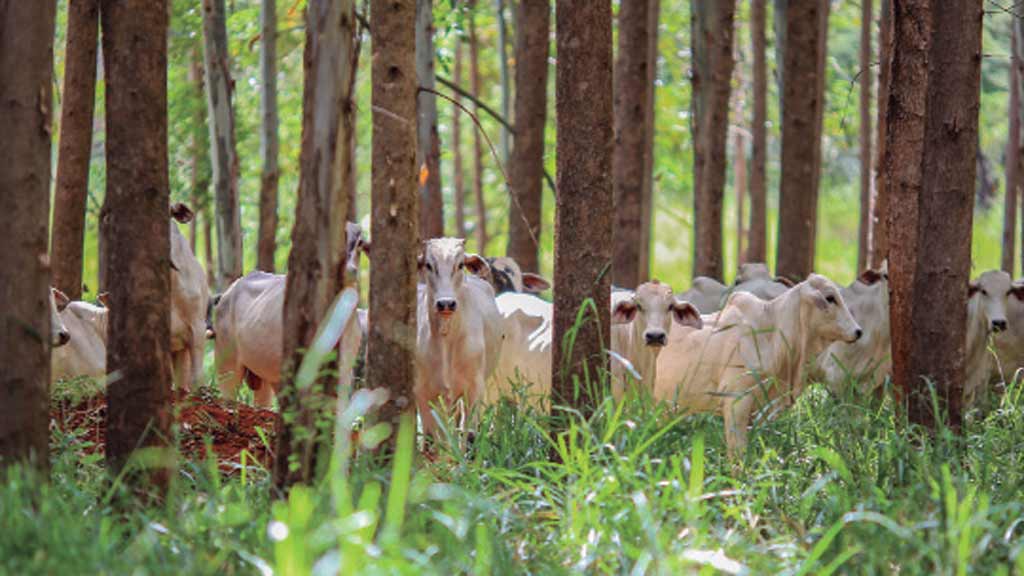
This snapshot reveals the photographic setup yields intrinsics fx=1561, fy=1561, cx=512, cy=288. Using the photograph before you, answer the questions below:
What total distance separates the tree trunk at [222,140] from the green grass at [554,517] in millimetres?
7072

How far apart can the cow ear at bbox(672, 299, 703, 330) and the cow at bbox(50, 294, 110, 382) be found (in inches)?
146

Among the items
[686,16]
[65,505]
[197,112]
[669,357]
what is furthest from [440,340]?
[686,16]

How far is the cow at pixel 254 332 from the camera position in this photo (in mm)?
11352

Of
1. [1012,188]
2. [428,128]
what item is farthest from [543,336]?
[1012,188]

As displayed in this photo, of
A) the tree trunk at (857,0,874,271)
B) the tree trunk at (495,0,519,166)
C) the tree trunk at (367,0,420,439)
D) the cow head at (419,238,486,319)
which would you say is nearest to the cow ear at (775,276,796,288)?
the cow head at (419,238,486,319)

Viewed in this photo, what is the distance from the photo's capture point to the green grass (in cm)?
493

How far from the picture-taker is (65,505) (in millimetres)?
5559

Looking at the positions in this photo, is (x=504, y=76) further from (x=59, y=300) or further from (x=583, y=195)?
(x=583, y=195)

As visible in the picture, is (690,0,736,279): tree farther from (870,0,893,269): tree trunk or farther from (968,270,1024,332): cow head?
(968,270,1024,332): cow head

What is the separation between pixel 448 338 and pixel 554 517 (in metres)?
3.81

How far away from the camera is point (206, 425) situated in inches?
339

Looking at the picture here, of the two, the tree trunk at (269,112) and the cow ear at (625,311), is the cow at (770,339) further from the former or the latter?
the tree trunk at (269,112)

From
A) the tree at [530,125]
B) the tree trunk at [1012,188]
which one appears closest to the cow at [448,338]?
the tree at [530,125]

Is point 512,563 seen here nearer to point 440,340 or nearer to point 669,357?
point 440,340
